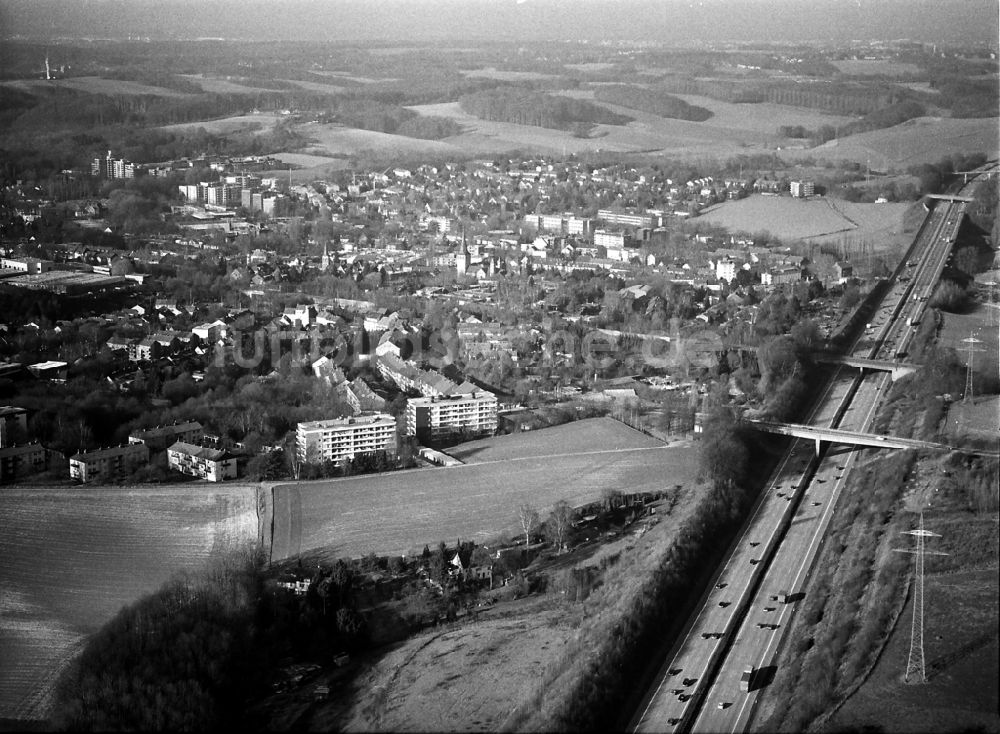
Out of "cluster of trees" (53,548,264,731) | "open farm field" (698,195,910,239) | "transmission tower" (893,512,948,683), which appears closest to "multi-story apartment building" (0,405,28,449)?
"cluster of trees" (53,548,264,731)

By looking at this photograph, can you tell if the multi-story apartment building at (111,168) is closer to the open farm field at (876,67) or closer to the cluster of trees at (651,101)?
the cluster of trees at (651,101)

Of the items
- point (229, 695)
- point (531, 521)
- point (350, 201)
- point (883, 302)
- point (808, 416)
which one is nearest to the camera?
point (229, 695)

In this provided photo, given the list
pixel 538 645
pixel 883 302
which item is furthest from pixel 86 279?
pixel 538 645

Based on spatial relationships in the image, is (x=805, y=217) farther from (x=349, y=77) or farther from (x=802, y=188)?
(x=349, y=77)

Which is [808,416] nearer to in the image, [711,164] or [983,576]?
[983,576]

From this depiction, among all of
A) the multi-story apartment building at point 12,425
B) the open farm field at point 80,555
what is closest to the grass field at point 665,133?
the multi-story apartment building at point 12,425

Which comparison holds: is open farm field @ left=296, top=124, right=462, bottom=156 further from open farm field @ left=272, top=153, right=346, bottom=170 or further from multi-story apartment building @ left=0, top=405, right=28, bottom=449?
multi-story apartment building @ left=0, top=405, right=28, bottom=449
